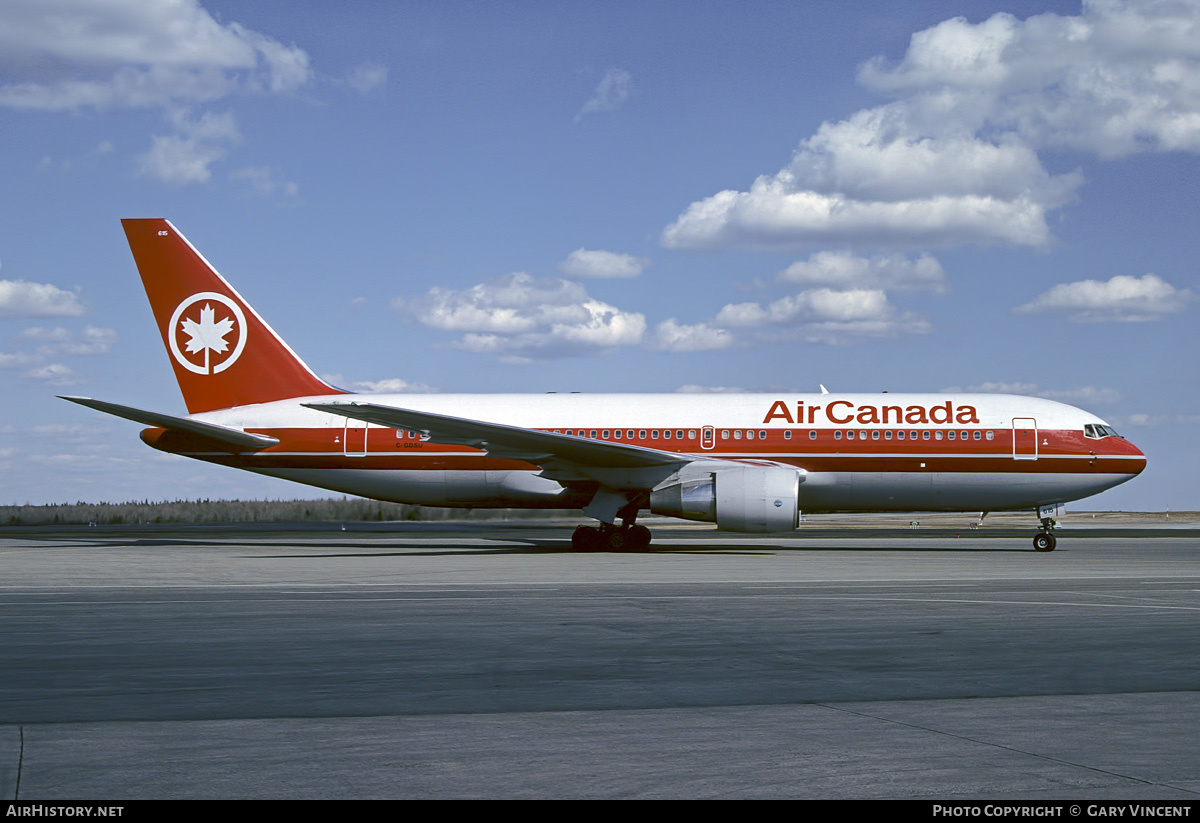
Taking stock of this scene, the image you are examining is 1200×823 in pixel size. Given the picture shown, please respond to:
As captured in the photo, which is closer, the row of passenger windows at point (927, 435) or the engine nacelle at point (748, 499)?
the engine nacelle at point (748, 499)

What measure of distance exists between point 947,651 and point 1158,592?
22.8 feet

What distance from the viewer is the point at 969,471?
86.7 ft

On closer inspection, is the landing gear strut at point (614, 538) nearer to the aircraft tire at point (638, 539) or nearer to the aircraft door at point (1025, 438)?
the aircraft tire at point (638, 539)

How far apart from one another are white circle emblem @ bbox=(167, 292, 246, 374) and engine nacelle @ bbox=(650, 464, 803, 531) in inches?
513

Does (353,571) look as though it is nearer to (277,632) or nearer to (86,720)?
(277,632)

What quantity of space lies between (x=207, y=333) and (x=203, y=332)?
0.11 metres

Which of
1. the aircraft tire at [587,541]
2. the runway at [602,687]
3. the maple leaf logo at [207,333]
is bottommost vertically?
the runway at [602,687]

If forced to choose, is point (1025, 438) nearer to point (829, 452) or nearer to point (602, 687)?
point (829, 452)

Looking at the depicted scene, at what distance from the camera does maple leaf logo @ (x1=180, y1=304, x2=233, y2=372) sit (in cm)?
2902

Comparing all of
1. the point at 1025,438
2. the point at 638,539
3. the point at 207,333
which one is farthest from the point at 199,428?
the point at 1025,438

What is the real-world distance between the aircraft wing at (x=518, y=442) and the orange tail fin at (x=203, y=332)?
5234 mm

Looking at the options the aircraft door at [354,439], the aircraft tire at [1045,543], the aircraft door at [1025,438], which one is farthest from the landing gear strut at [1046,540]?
the aircraft door at [354,439]

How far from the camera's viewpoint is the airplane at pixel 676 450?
25.8m

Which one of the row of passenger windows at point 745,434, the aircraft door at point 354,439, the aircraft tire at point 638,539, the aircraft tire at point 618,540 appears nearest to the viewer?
the aircraft tire at point 618,540
